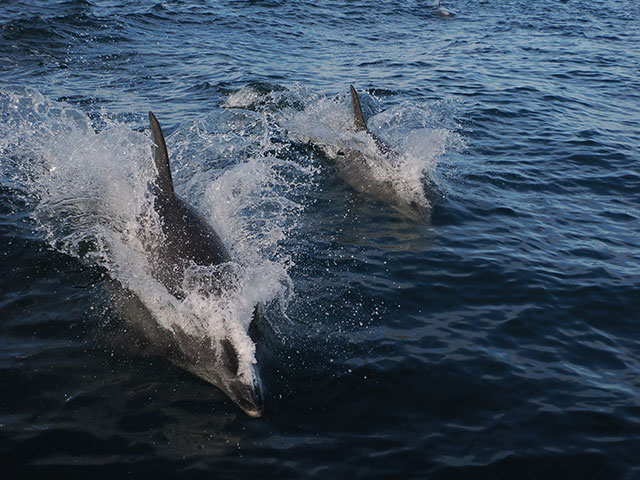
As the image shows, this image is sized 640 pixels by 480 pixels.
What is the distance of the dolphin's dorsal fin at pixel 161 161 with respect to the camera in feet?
24.3

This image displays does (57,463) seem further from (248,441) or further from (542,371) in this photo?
(542,371)

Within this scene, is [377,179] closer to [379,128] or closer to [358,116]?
[358,116]

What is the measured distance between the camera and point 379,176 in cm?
1059

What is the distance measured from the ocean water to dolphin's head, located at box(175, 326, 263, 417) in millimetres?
107

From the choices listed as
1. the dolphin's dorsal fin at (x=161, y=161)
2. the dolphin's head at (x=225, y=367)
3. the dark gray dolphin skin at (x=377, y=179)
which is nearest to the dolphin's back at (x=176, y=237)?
the dolphin's dorsal fin at (x=161, y=161)

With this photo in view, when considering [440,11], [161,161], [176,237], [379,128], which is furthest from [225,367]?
[440,11]

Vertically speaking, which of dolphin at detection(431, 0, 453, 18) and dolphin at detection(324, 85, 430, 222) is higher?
dolphin at detection(431, 0, 453, 18)

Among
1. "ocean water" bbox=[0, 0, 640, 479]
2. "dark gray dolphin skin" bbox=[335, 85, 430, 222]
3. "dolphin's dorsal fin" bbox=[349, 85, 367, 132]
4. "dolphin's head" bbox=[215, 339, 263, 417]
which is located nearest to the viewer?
"ocean water" bbox=[0, 0, 640, 479]

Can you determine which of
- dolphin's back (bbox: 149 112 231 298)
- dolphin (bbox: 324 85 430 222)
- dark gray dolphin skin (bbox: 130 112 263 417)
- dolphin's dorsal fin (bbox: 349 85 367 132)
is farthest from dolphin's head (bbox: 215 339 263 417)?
dolphin's dorsal fin (bbox: 349 85 367 132)

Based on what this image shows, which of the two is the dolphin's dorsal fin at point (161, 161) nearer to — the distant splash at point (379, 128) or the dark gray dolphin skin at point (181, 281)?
the dark gray dolphin skin at point (181, 281)

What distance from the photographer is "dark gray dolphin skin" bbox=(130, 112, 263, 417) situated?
543 centimetres

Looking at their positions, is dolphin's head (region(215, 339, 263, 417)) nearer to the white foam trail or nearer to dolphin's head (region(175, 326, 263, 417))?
dolphin's head (region(175, 326, 263, 417))

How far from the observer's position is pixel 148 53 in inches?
749

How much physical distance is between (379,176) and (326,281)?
11.9 ft
